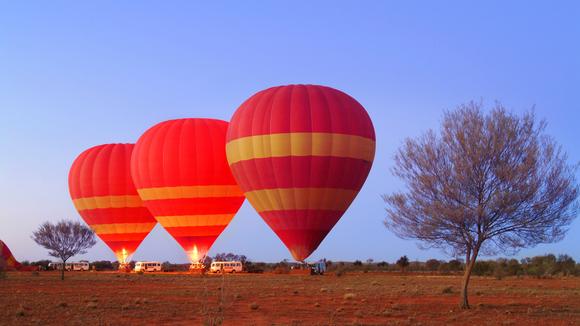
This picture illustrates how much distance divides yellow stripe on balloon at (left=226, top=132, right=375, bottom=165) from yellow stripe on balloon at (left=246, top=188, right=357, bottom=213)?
2.09 metres

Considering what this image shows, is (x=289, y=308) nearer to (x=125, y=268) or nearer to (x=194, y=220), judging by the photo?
(x=194, y=220)

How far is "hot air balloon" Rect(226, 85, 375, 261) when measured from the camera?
39812mm

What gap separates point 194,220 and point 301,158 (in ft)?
45.3

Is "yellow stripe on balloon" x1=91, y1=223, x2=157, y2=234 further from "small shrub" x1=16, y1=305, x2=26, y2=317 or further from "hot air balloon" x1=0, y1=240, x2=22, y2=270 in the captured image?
"small shrub" x1=16, y1=305, x2=26, y2=317

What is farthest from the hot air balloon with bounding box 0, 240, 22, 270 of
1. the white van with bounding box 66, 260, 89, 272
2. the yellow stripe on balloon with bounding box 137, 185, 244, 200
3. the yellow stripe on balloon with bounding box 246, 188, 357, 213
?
the yellow stripe on balloon with bounding box 246, 188, 357, 213

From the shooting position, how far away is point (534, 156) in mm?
22812

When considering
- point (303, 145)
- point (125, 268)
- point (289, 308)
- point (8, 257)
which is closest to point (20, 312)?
point (289, 308)

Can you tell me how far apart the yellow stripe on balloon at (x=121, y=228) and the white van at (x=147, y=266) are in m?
7.28

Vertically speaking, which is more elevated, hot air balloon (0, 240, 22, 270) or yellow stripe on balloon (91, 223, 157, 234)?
yellow stripe on balloon (91, 223, 157, 234)

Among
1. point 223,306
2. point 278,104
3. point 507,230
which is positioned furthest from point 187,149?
point 507,230

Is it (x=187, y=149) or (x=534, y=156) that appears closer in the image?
(x=534, y=156)

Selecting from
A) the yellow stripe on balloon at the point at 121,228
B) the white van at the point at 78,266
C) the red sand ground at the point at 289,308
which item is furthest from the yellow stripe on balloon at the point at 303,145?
the white van at the point at 78,266

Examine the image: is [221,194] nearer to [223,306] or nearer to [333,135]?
[333,135]

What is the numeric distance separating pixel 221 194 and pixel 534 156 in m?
30.2
